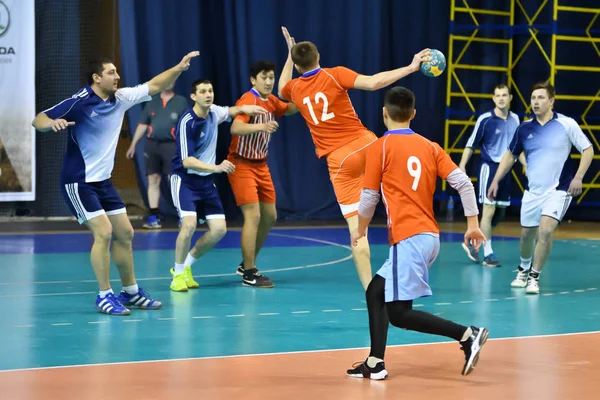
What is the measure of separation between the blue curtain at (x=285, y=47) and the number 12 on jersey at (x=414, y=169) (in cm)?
998

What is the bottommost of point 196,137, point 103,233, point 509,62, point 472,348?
point 472,348

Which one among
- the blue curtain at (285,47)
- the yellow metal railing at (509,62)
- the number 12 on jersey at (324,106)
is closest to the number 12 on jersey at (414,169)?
the number 12 on jersey at (324,106)

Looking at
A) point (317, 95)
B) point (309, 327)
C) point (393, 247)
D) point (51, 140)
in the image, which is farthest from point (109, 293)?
point (51, 140)

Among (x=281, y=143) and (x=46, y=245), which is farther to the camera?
(x=281, y=143)

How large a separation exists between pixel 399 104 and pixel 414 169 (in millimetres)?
369

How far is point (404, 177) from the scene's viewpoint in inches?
209

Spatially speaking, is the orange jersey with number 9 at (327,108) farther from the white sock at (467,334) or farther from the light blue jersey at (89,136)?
the white sock at (467,334)

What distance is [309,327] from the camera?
6.91m

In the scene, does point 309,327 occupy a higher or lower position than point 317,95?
lower

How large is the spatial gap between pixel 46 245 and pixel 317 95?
5610mm

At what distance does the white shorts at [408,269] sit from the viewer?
207 inches

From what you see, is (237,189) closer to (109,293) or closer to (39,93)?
(109,293)

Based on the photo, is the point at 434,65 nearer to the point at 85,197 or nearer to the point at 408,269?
the point at 408,269

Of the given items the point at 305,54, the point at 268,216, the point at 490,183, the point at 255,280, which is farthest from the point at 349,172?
the point at 490,183
